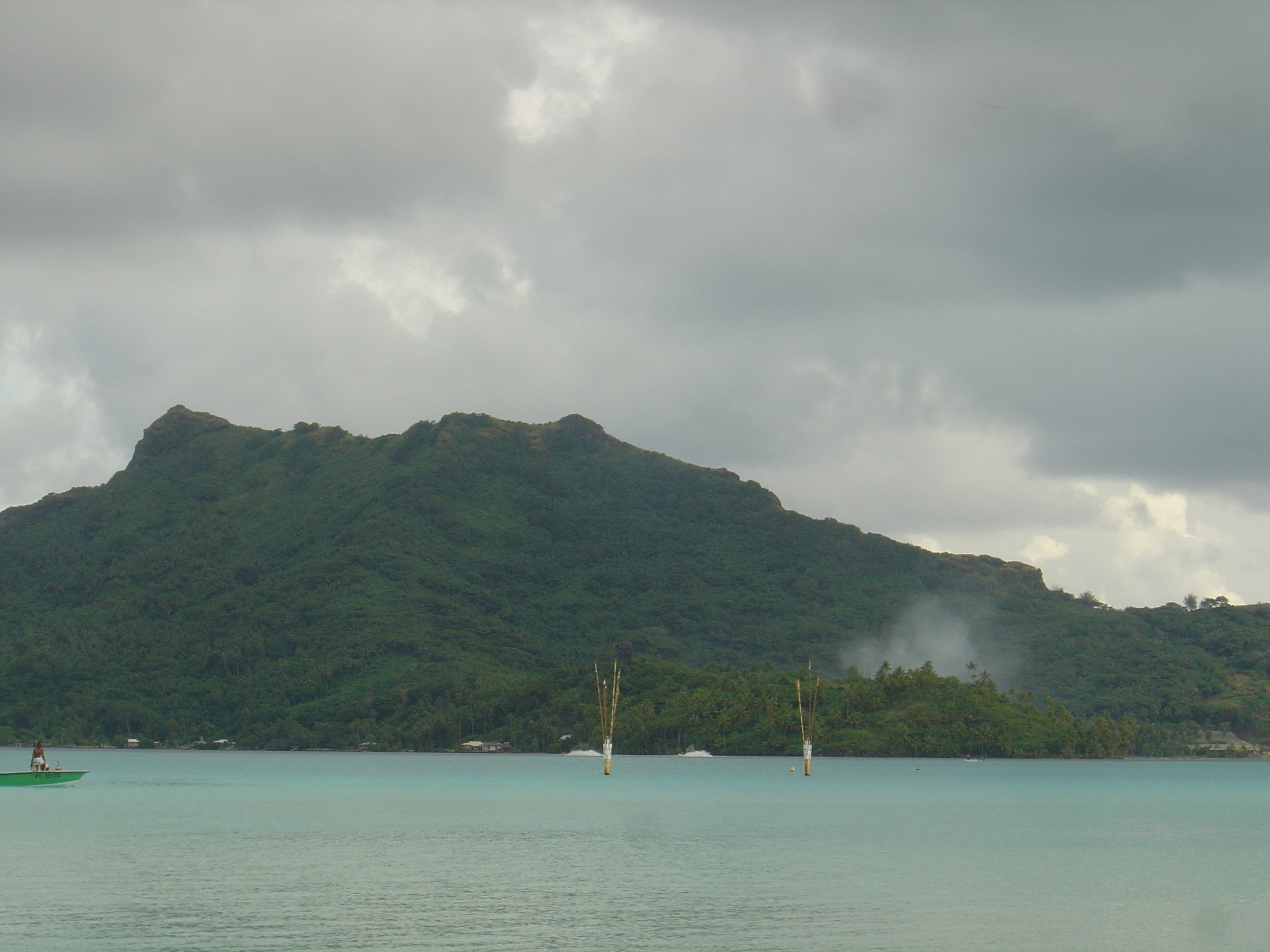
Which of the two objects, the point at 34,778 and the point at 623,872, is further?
the point at 34,778

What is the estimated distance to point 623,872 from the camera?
55.4 meters

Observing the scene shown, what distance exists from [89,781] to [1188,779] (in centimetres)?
13668

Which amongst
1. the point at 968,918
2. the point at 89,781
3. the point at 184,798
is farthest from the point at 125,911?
the point at 89,781

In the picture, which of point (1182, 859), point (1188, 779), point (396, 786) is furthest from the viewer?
point (1188, 779)

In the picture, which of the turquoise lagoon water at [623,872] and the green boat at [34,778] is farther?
the green boat at [34,778]

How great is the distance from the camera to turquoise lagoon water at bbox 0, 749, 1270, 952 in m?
39.7

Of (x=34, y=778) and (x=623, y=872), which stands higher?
(x=34, y=778)

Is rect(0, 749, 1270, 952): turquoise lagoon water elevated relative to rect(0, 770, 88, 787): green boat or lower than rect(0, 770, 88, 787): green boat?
lower

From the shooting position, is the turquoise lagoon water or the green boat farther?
the green boat

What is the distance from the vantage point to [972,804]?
10394 cm

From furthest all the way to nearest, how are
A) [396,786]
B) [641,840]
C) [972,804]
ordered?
[396,786] → [972,804] → [641,840]

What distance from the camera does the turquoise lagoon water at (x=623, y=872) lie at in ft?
130

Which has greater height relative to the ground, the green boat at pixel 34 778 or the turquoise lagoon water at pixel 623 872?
the green boat at pixel 34 778

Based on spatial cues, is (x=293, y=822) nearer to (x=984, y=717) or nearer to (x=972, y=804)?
(x=972, y=804)
